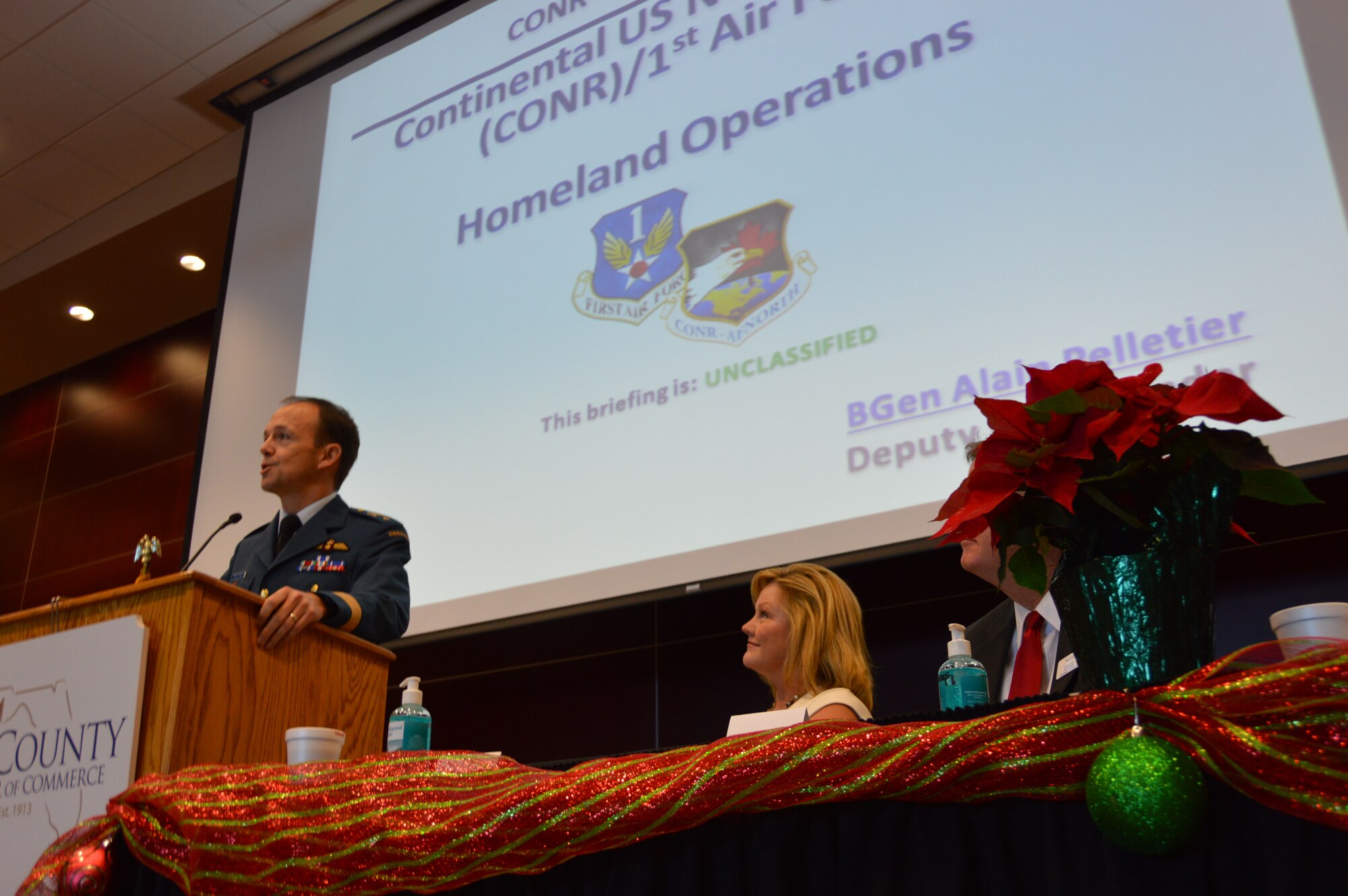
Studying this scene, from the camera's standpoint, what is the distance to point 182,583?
153 centimetres

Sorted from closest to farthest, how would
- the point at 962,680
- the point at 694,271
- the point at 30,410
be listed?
the point at 962,680 < the point at 694,271 < the point at 30,410

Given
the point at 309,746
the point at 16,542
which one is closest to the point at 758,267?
the point at 309,746

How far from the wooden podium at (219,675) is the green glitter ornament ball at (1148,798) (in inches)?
44.5

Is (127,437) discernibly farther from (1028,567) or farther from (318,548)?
(1028,567)

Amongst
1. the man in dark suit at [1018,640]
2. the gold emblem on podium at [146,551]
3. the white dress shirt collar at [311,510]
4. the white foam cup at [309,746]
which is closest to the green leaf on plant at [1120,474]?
the white foam cup at [309,746]

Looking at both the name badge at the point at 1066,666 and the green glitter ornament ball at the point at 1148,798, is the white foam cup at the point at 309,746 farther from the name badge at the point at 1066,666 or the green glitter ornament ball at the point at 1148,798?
the name badge at the point at 1066,666

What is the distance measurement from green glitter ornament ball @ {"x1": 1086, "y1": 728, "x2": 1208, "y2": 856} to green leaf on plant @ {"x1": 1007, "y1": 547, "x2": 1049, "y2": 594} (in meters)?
0.18

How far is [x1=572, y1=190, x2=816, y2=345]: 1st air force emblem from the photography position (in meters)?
2.84

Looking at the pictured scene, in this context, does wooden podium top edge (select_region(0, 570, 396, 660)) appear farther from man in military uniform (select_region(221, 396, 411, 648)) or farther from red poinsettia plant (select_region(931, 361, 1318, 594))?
red poinsettia plant (select_region(931, 361, 1318, 594))

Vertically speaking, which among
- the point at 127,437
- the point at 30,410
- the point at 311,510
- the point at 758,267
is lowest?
the point at 311,510

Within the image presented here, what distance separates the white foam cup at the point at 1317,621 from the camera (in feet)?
2.58

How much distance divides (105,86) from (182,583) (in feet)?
12.0

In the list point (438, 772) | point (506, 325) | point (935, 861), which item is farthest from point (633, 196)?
point (935, 861)

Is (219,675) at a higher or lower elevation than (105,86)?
lower
